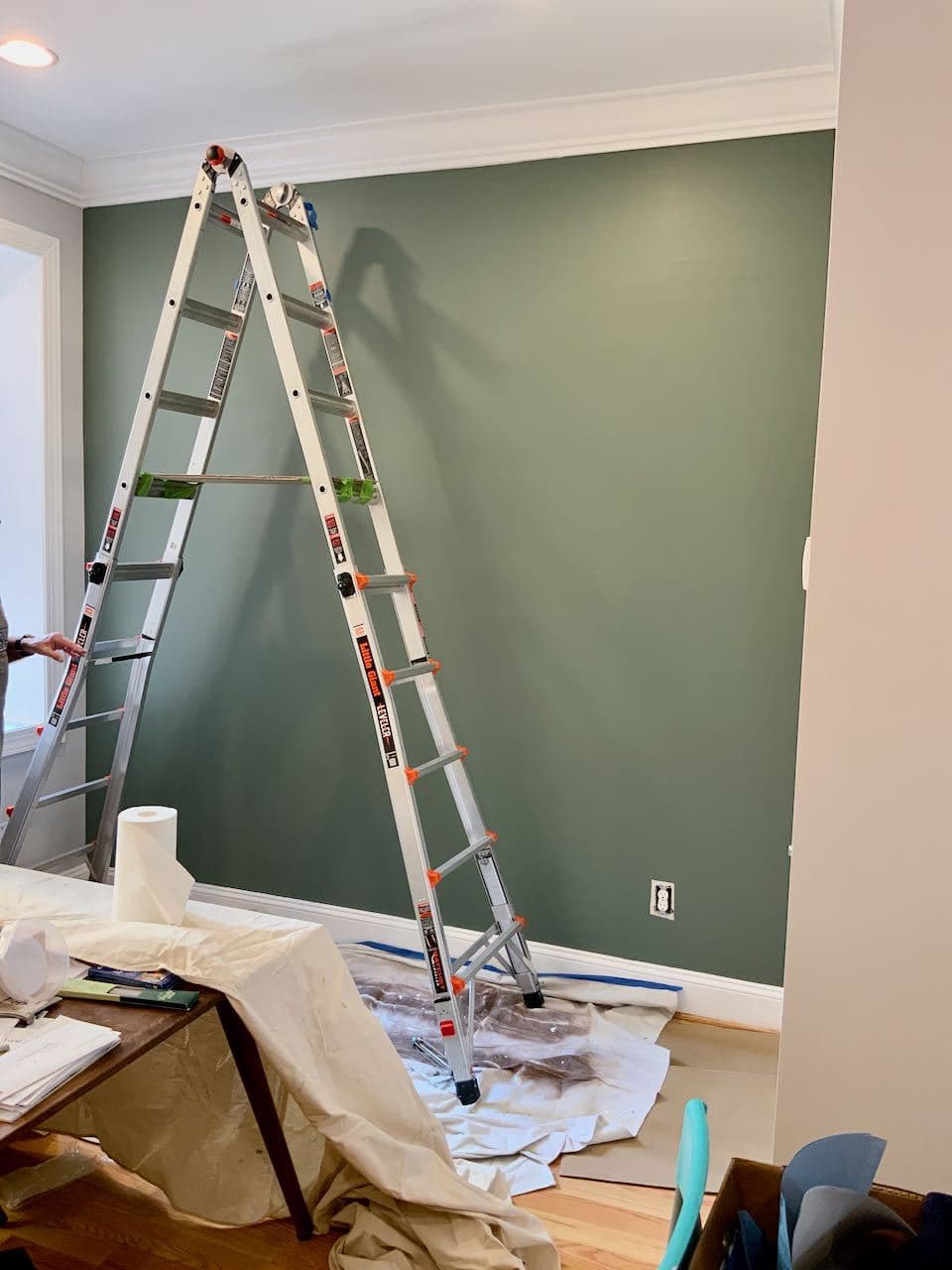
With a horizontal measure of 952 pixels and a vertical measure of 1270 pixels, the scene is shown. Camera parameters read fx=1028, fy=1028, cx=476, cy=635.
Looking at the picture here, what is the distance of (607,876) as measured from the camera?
2.92 meters

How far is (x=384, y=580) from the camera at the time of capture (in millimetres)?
2617

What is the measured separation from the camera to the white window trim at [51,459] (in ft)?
10.9

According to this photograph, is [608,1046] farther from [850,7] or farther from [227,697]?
[850,7]

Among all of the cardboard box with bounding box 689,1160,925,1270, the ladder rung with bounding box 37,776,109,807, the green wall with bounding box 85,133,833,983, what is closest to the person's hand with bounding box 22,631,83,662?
the ladder rung with bounding box 37,776,109,807

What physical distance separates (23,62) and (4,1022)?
2304 mm

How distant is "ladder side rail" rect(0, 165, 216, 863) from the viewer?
103 inches

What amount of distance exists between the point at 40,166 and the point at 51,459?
2.96ft

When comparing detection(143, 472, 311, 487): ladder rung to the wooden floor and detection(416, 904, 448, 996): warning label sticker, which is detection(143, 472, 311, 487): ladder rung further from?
the wooden floor

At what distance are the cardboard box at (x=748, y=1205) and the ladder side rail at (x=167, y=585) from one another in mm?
2519

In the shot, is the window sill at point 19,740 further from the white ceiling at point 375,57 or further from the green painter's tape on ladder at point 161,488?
the white ceiling at point 375,57

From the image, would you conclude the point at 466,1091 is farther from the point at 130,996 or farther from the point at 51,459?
the point at 51,459

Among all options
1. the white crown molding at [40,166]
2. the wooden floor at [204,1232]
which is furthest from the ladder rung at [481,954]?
the white crown molding at [40,166]

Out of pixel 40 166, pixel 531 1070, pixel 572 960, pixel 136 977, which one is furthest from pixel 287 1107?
pixel 40 166

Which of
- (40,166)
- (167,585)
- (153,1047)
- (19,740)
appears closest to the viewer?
(153,1047)
